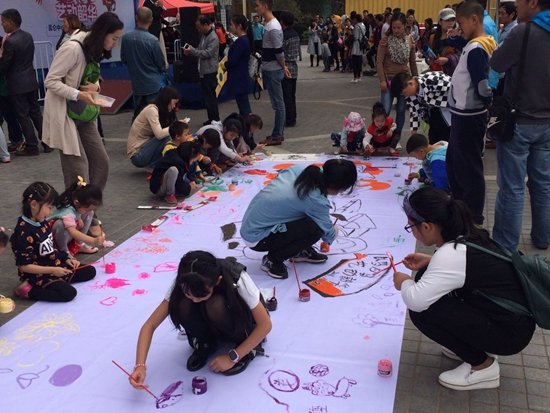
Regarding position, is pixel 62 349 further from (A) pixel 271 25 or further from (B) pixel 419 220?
(A) pixel 271 25

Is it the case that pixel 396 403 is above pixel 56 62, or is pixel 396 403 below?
below

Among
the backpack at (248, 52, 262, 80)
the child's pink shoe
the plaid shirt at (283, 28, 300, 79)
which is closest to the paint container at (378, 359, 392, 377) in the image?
the child's pink shoe

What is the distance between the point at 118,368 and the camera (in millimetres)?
2721

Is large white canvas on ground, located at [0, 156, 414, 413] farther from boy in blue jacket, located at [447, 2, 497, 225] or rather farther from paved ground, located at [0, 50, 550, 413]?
boy in blue jacket, located at [447, 2, 497, 225]

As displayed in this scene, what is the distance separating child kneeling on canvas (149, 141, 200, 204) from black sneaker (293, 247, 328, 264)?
1.70m

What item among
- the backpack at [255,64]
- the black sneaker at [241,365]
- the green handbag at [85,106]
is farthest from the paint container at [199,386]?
the backpack at [255,64]

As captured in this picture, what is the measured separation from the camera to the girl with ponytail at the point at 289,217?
11.0ft

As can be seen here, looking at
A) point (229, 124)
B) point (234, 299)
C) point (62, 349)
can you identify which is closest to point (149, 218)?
point (229, 124)

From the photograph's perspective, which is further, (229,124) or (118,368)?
(229,124)

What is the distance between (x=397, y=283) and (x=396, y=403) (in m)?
0.49

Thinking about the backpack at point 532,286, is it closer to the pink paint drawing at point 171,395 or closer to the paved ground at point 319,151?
the paved ground at point 319,151

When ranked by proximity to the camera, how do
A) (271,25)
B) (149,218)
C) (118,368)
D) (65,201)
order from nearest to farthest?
(118,368) < (65,201) < (149,218) < (271,25)

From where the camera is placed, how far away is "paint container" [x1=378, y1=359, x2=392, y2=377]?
2.57 metres

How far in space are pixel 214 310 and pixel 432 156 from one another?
278 centimetres
